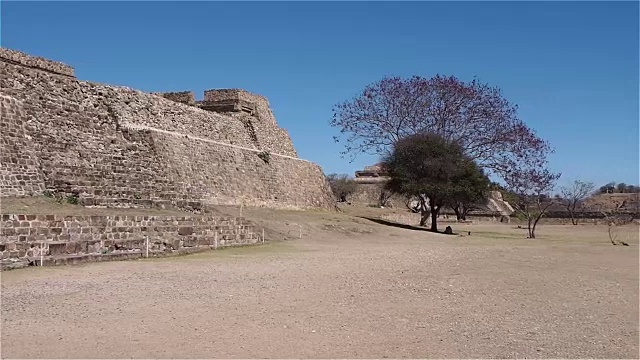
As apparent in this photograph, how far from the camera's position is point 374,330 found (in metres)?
6.49

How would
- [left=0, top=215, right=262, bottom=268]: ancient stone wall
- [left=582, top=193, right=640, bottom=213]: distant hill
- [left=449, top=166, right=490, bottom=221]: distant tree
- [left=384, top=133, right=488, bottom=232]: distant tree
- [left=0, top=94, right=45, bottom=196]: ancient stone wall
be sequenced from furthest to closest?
1. [left=582, top=193, right=640, bottom=213]: distant hill
2. [left=449, top=166, right=490, bottom=221]: distant tree
3. [left=384, top=133, right=488, bottom=232]: distant tree
4. [left=0, top=94, right=45, bottom=196]: ancient stone wall
5. [left=0, top=215, right=262, bottom=268]: ancient stone wall

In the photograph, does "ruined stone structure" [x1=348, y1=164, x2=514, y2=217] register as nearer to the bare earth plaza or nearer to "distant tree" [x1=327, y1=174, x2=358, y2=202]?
"distant tree" [x1=327, y1=174, x2=358, y2=202]

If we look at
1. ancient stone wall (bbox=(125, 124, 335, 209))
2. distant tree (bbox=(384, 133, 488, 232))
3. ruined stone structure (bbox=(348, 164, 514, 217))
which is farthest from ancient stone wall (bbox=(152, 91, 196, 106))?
ruined stone structure (bbox=(348, 164, 514, 217))

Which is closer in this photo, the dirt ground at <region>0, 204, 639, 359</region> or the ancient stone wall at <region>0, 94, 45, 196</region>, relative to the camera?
the dirt ground at <region>0, 204, 639, 359</region>

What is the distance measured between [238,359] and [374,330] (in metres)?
1.72

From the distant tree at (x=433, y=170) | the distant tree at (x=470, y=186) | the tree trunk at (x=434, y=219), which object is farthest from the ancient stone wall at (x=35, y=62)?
the distant tree at (x=470, y=186)

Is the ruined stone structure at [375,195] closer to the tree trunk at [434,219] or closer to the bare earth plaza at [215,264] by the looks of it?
the tree trunk at [434,219]

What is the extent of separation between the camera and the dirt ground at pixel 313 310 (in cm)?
576

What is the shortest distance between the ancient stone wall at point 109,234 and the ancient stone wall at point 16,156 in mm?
2635

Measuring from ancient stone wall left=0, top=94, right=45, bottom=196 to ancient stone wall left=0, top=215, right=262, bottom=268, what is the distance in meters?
2.64

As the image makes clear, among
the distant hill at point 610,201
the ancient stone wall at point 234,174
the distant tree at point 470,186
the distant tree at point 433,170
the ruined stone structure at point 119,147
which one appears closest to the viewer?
the ruined stone structure at point 119,147

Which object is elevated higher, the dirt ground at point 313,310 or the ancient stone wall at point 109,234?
the ancient stone wall at point 109,234

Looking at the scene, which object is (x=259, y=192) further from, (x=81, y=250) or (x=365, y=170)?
(x=365, y=170)

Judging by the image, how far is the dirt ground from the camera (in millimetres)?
5762
